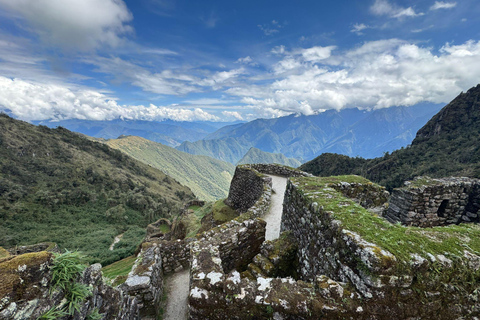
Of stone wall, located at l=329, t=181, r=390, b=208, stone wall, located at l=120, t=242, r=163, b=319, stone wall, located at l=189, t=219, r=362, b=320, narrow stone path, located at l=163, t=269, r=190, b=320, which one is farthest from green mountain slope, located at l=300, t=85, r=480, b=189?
stone wall, located at l=120, t=242, r=163, b=319

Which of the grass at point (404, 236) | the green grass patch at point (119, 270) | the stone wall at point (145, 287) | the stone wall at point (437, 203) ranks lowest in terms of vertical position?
the green grass patch at point (119, 270)

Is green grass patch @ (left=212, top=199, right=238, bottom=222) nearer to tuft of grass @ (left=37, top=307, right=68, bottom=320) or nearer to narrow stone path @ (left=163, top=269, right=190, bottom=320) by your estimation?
narrow stone path @ (left=163, top=269, right=190, bottom=320)

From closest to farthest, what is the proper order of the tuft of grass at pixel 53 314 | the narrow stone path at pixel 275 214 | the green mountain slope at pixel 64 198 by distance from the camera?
the tuft of grass at pixel 53 314
the narrow stone path at pixel 275 214
the green mountain slope at pixel 64 198

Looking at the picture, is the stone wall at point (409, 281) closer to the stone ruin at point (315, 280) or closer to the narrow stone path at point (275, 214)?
the stone ruin at point (315, 280)

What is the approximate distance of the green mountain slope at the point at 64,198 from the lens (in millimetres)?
43641

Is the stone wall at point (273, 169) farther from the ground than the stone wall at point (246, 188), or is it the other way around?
the stone wall at point (273, 169)

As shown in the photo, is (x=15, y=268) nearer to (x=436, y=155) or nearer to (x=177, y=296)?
(x=177, y=296)

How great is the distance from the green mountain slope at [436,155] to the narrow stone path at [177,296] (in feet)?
215

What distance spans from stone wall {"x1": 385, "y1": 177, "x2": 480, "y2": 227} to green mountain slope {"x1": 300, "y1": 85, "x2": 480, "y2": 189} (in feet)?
189

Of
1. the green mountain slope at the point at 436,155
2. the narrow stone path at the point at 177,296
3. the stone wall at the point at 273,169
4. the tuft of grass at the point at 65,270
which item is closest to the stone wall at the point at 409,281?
the tuft of grass at the point at 65,270

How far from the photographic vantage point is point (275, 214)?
1296cm

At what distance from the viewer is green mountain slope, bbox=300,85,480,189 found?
56.1 m

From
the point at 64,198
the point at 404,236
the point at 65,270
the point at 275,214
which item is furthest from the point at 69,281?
the point at 64,198

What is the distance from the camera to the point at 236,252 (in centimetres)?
646
